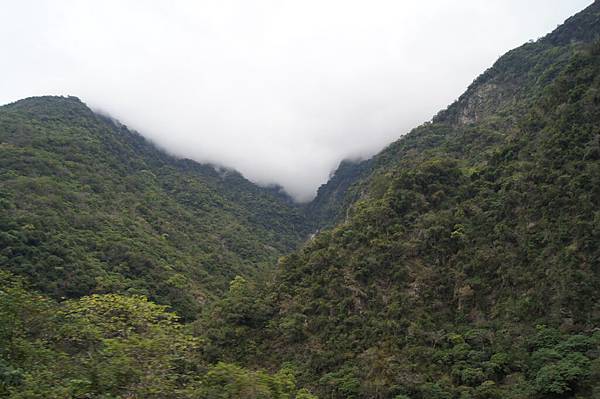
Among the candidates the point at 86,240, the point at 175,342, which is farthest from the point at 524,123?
the point at 86,240

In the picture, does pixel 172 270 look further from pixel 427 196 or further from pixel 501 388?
pixel 501 388

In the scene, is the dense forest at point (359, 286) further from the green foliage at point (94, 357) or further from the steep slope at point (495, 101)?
the steep slope at point (495, 101)

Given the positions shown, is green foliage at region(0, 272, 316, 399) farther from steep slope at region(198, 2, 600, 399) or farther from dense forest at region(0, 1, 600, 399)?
steep slope at region(198, 2, 600, 399)

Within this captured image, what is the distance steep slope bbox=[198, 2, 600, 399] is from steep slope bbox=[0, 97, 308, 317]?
13.0 m

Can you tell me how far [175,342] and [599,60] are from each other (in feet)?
124

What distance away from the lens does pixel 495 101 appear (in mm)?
64875

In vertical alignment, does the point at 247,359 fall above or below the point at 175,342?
below

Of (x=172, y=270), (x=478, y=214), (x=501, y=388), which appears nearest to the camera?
(x=501, y=388)

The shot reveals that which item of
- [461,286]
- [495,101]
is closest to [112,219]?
[461,286]

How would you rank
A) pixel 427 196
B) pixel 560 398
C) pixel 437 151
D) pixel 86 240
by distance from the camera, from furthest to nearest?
pixel 437 151 → pixel 86 240 → pixel 427 196 → pixel 560 398

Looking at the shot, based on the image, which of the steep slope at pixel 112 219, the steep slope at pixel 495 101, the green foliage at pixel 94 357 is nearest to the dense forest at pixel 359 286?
the green foliage at pixel 94 357

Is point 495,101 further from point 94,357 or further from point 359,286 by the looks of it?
point 94,357

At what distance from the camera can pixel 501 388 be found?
2077 centimetres

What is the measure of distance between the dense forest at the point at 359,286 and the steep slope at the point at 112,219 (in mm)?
288
